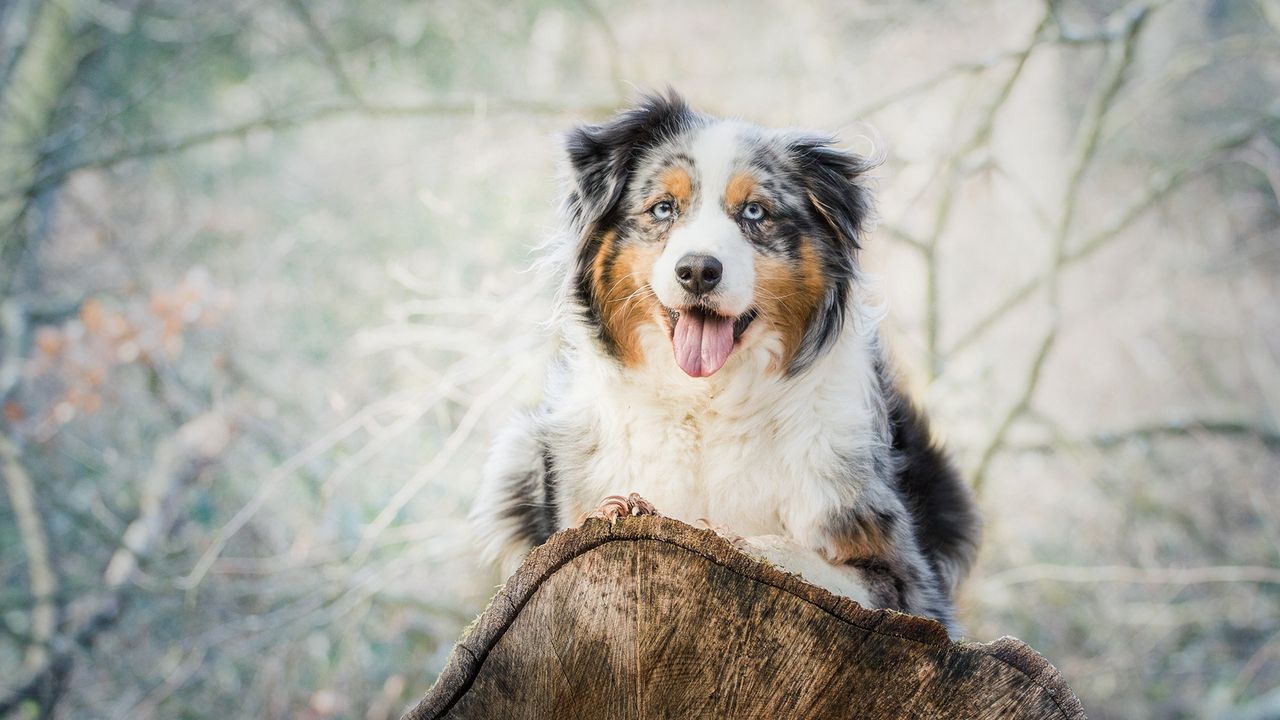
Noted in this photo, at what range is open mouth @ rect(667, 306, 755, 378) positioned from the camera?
9.02ft

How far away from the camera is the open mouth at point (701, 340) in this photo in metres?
2.75

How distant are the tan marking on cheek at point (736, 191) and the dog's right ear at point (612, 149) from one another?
0.32 metres

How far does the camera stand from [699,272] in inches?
103

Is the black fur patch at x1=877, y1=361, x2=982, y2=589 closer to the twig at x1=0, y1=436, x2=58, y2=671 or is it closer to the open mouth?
the open mouth

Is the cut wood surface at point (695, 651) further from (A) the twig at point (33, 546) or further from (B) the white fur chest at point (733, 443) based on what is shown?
(A) the twig at point (33, 546)

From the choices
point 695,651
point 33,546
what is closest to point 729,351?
point 695,651

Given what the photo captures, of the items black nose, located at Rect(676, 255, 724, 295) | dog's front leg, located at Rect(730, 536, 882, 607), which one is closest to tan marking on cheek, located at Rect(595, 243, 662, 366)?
black nose, located at Rect(676, 255, 724, 295)

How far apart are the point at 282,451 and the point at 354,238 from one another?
2.37m

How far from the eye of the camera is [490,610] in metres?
1.95

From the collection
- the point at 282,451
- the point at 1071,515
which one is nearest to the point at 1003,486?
the point at 1071,515

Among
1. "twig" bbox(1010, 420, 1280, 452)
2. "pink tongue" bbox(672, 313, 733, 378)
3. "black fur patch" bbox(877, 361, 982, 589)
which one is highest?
"pink tongue" bbox(672, 313, 733, 378)

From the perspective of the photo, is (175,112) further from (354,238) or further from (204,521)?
(204,521)

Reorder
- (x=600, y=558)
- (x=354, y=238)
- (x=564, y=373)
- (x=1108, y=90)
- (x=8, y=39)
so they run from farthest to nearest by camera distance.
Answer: (x=354, y=238) < (x=8, y=39) < (x=1108, y=90) < (x=564, y=373) < (x=600, y=558)

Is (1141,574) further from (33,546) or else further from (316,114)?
(33,546)
